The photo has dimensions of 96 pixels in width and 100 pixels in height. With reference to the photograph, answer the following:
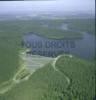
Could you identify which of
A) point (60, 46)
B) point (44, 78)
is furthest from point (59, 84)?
point (60, 46)

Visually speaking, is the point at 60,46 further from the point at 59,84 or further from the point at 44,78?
the point at 59,84

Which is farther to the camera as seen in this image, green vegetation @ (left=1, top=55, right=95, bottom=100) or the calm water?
the calm water

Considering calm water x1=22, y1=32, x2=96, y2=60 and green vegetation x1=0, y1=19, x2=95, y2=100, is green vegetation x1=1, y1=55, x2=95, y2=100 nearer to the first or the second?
green vegetation x1=0, y1=19, x2=95, y2=100

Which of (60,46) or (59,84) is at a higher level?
(60,46)

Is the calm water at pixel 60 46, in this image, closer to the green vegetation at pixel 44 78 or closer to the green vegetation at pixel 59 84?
the green vegetation at pixel 44 78

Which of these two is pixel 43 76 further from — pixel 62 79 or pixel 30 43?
pixel 30 43

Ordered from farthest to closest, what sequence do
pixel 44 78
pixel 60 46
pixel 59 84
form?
1. pixel 60 46
2. pixel 44 78
3. pixel 59 84

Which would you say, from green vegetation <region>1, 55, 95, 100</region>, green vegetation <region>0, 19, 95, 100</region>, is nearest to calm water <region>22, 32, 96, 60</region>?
green vegetation <region>0, 19, 95, 100</region>

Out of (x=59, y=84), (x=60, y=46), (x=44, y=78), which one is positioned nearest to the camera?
(x=59, y=84)

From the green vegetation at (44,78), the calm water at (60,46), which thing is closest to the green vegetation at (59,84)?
the green vegetation at (44,78)
